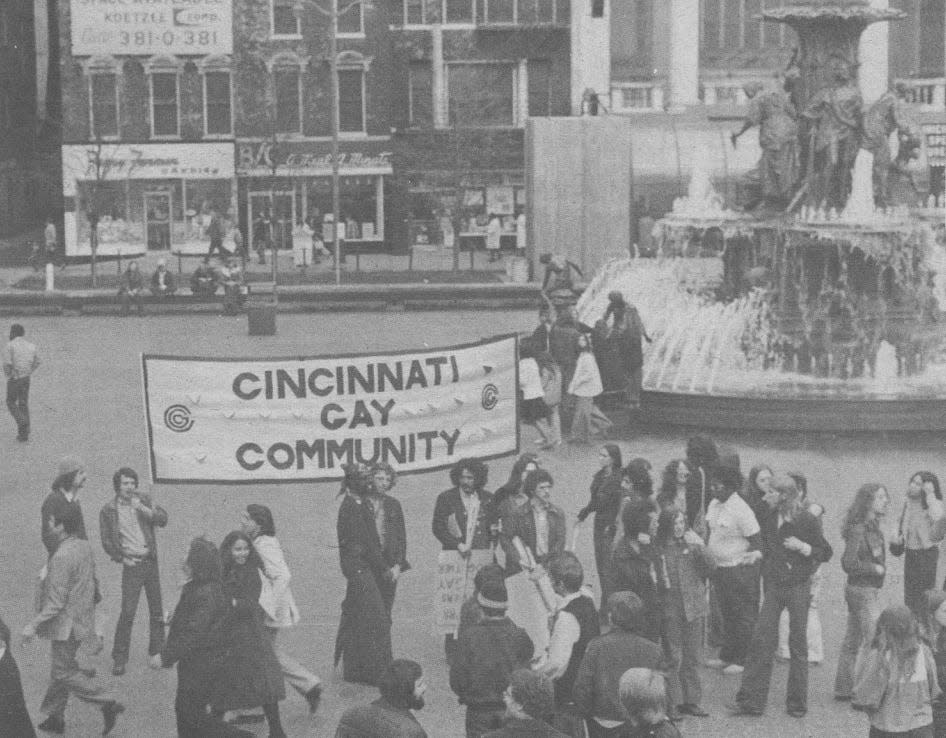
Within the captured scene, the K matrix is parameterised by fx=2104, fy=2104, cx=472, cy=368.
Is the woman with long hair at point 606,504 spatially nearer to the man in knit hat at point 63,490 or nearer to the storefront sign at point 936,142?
the man in knit hat at point 63,490

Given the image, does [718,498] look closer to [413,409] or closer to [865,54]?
[413,409]

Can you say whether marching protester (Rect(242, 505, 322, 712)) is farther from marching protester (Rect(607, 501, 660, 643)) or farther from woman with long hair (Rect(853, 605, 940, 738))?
woman with long hair (Rect(853, 605, 940, 738))

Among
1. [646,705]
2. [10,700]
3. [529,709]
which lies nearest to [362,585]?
[10,700]

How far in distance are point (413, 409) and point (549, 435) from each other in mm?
7303

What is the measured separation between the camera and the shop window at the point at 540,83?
175 feet

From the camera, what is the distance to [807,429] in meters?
21.1

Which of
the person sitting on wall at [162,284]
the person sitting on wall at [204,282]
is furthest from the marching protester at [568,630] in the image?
the person sitting on wall at [204,282]

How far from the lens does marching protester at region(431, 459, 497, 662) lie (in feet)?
41.8

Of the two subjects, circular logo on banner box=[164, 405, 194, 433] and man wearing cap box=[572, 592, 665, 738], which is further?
circular logo on banner box=[164, 405, 194, 433]

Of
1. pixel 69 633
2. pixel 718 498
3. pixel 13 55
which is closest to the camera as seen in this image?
pixel 69 633

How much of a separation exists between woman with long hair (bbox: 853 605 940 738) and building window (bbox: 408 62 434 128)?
43.8 metres

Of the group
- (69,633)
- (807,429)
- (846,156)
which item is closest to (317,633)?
(69,633)

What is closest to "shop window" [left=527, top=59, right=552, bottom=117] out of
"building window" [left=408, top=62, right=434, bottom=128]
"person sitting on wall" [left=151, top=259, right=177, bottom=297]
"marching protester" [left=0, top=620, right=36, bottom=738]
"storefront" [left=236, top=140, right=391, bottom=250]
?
"building window" [left=408, top=62, right=434, bottom=128]

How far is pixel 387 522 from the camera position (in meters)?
12.5
